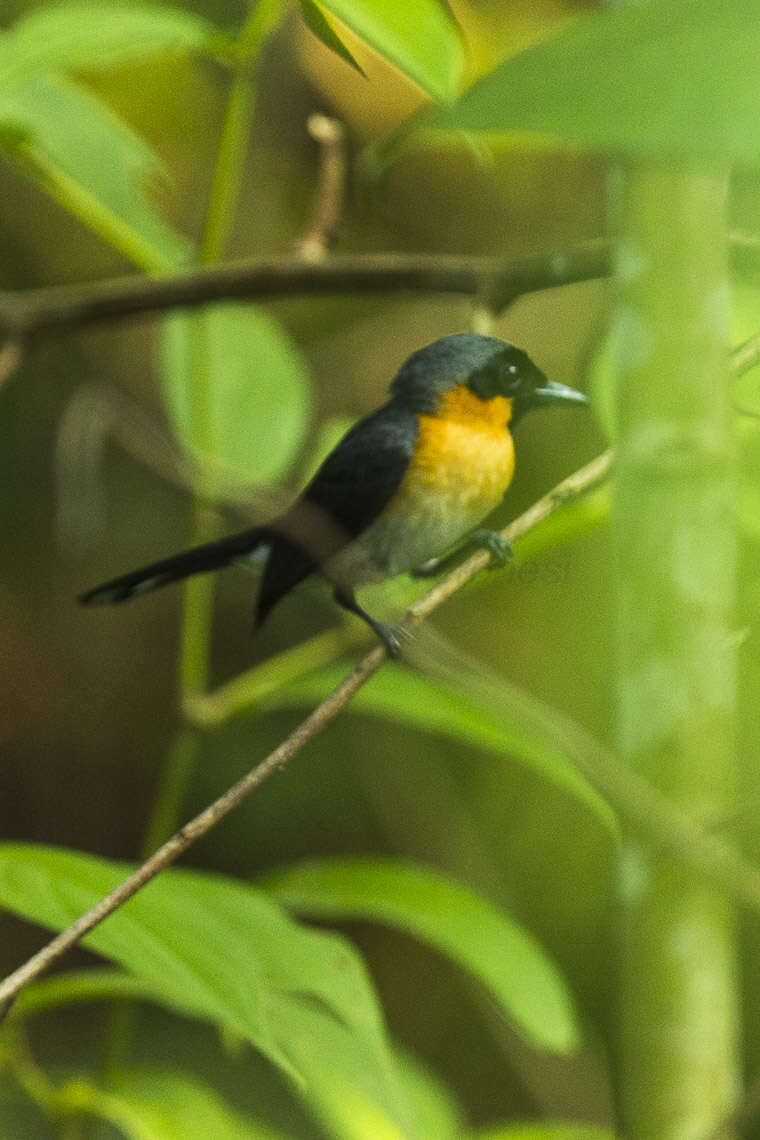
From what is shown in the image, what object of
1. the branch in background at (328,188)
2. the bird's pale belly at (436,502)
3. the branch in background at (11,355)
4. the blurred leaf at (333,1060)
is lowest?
the blurred leaf at (333,1060)

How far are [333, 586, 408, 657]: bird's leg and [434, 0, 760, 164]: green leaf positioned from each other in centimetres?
25

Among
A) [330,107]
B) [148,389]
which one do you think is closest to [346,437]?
[330,107]

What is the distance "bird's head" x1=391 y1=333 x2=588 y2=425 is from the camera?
0.45m

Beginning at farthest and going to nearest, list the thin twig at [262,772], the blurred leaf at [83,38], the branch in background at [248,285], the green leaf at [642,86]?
1. the branch in background at [248,285]
2. the blurred leaf at [83,38]
3. the thin twig at [262,772]
4. the green leaf at [642,86]

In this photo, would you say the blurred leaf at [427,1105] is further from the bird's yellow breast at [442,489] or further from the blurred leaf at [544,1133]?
the bird's yellow breast at [442,489]

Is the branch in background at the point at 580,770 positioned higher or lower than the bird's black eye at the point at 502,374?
lower

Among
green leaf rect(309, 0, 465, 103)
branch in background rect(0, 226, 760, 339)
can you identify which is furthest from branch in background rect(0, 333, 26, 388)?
green leaf rect(309, 0, 465, 103)

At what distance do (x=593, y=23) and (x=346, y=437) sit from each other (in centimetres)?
34

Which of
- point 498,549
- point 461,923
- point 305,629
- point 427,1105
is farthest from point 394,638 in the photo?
point 305,629

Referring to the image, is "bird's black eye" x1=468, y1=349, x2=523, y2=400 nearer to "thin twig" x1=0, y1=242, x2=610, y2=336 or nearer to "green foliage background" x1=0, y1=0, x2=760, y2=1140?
Result: "green foliage background" x1=0, y1=0, x2=760, y2=1140

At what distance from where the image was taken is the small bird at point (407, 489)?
18.2 inches

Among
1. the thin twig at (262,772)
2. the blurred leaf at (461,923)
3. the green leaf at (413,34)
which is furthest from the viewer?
the blurred leaf at (461,923)

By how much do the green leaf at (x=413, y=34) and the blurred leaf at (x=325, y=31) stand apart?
13mm

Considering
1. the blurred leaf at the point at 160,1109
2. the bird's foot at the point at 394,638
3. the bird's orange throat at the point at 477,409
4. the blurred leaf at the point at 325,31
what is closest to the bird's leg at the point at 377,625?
the bird's foot at the point at 394,638
